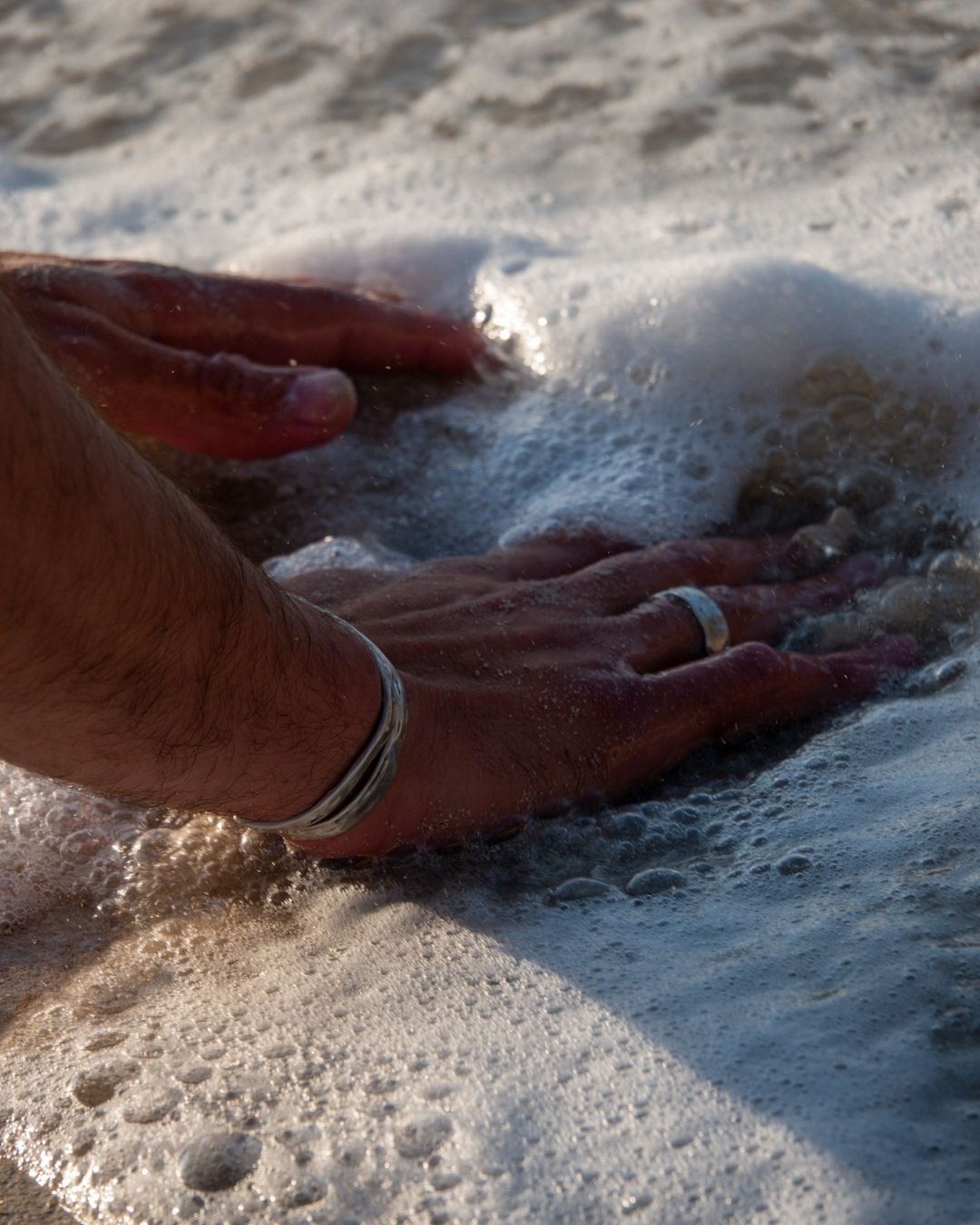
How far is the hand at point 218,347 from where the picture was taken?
2238mm

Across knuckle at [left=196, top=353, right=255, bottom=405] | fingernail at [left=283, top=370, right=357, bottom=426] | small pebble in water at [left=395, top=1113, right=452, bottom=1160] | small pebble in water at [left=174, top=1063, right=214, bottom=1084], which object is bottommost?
small pebble in water at [left=395, top=1113, right=452, bottom=1160]

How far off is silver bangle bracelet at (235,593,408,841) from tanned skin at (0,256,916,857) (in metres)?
0.02

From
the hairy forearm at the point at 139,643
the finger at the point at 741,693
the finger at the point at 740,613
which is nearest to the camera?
the hairy forearm at the point at 139,643

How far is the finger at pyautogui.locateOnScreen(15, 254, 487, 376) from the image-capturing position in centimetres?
235

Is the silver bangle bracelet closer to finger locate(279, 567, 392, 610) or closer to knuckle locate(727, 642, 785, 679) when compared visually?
finger locate(279, 567, 392, 610)

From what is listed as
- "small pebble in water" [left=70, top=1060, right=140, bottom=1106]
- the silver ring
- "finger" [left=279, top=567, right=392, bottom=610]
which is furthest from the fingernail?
"small pebble in water" [left=70, top=1060, right=140, bottom=1106]

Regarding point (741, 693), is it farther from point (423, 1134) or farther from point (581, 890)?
point (423, 1134)

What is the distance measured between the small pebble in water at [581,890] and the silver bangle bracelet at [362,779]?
23 centimetres

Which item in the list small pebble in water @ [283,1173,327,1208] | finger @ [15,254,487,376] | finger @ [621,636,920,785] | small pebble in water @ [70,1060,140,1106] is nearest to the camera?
small pebble in water @ [283,1173,327,1208]

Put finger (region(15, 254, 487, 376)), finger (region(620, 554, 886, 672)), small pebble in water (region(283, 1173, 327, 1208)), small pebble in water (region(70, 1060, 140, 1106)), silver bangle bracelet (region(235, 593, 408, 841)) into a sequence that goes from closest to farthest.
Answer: small pebble in water (region(283, 1173, 327, 1208))
small pebble in water (region(70, 1060, 140, 1106))
silver bangle bracelet (region(235, 593, 408, 841))
finger (region(620, 554, 886, 672))
finger (region(15, 254, 487, 376))

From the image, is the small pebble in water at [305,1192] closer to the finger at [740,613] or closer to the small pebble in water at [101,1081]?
the small pebble in water at [101,1081]

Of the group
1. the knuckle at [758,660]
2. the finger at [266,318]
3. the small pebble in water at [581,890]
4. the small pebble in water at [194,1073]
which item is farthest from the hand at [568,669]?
the finger at [266,318]

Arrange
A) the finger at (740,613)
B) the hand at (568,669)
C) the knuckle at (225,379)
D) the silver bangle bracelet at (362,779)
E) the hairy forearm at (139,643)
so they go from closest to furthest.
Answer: the hairy forearm at (139,643), the silver bangle bracelet at (362,779), the hand at (568,669), the finger at (740,613), the knuckle at (225,379)

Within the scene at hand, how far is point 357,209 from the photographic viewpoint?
10.1 ft
